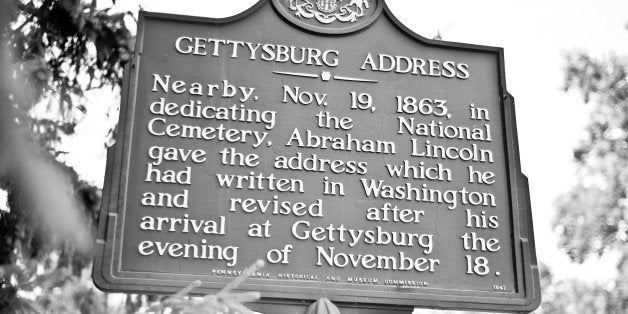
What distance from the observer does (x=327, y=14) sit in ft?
17.4

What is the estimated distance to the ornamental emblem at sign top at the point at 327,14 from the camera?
523cm

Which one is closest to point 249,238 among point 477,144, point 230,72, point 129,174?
point 129,174

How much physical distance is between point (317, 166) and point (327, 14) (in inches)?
Answer: 47.2

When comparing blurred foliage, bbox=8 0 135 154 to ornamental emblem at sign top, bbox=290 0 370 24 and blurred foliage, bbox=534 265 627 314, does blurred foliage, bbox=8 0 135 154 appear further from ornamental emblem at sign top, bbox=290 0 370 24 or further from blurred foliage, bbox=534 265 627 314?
blurred foliage, bbox=534 265 627 314

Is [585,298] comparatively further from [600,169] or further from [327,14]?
[327,14]

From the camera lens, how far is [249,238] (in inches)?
175

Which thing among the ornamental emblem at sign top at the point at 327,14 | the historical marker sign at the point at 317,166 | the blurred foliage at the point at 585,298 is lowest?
the historical marker sign at the point at 317,166

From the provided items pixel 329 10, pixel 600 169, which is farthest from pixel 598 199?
pixel 329 10

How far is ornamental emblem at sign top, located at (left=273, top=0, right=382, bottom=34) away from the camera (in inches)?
206

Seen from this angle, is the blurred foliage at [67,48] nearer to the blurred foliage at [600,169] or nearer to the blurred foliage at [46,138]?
the blurred foliage at [46,138]

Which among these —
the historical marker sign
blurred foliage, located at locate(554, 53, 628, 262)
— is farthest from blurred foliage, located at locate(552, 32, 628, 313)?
the historical marker sign

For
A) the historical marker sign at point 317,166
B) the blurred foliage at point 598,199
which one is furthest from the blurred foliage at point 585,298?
the historical marker sign at point 317,166

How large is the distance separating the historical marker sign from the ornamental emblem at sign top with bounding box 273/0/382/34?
1 centimetres

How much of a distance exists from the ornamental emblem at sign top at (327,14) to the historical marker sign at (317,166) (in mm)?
11
